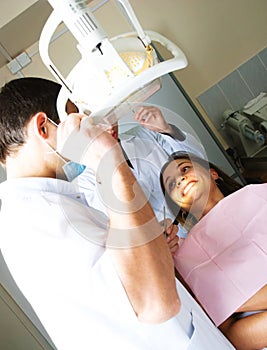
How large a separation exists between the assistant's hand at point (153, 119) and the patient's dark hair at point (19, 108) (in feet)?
1.14

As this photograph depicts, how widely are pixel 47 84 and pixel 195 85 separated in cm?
194

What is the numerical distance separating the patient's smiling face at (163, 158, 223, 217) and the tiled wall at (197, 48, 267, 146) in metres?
1.47

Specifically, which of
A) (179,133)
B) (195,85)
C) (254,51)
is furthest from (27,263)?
(254,51)

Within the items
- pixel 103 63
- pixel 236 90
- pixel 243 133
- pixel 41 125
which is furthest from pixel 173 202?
pixel 236 90

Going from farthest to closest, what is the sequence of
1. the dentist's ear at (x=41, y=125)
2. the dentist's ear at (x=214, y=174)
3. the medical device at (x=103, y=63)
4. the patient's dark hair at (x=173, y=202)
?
1. the dentist's ear at (x=214, y=174)
2. the patient's dark hair at (x=173, y=202)
3. the dentist's ear at (x=41, y=125)
4. the medical device at (x=103, y=63)

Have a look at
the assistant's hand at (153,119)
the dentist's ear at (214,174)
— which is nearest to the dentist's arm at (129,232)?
the assistant's hand at (153,119)

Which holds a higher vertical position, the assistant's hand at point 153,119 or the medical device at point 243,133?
the assistant's hand at point 153,119

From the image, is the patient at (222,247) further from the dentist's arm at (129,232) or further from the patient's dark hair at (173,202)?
the dentist's arm at (129,232)

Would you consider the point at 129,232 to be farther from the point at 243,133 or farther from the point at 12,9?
the point at 243,133

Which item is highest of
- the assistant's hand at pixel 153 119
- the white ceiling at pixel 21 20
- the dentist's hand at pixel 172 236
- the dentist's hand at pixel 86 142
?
the white ceiling at pixel 21 20

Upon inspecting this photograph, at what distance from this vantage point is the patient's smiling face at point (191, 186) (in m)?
1.36

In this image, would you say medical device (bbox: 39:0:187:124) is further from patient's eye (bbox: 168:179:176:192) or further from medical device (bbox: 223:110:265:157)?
medical device (bbox: 223:110:265:157)

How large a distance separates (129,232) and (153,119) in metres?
0.69

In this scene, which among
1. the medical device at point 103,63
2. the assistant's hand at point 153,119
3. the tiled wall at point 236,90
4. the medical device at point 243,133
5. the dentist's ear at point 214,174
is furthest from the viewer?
the tiled wall at point 236,90
